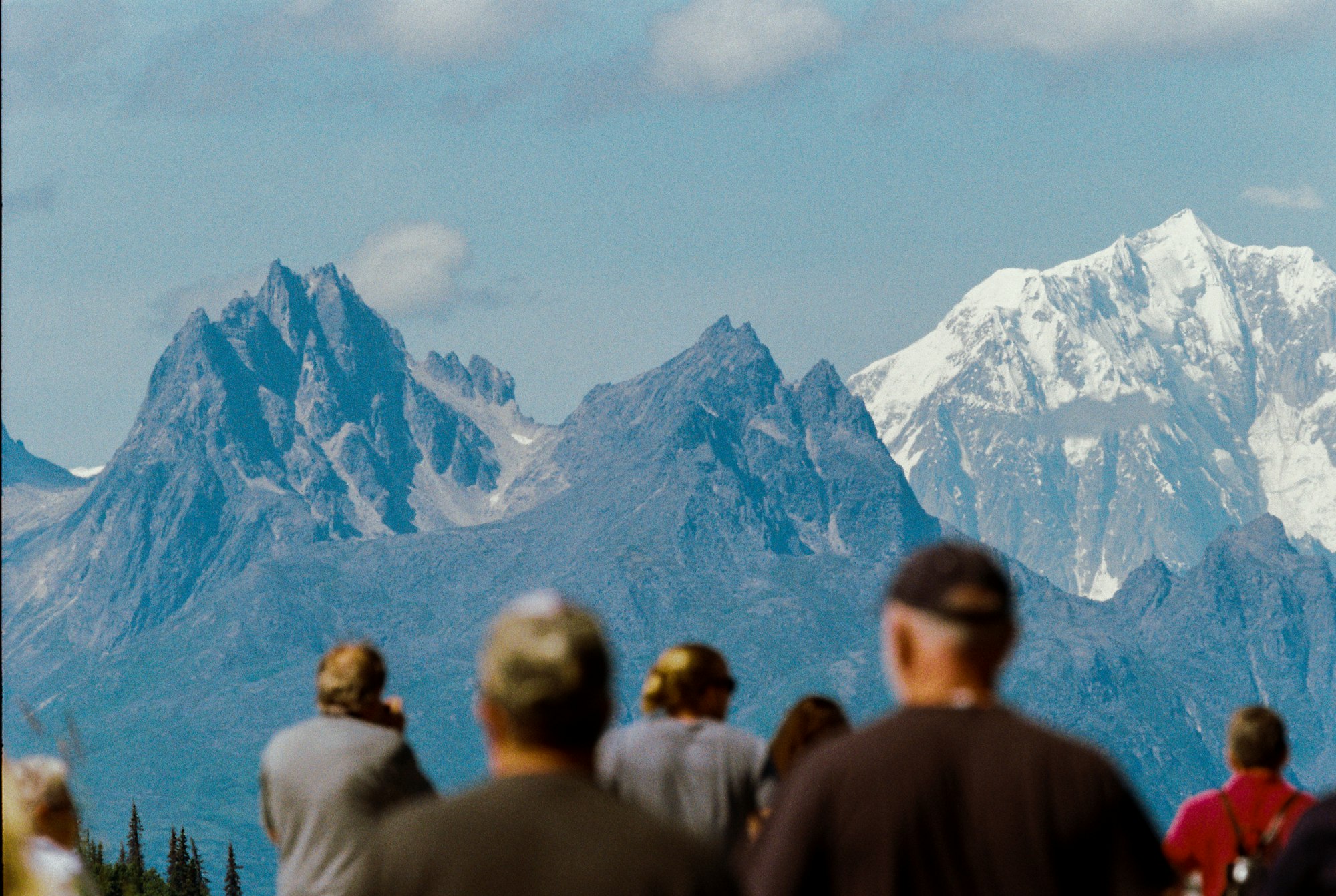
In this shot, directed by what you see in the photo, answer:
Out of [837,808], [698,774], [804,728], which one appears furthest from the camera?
[804,728]

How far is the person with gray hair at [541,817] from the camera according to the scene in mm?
6508

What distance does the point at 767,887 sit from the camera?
25.9 ft

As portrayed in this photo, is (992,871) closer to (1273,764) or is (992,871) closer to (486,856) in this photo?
(486,856)

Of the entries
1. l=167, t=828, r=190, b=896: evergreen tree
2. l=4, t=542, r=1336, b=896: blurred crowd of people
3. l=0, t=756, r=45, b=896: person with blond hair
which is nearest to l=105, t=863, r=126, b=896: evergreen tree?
l=167, t=828, r=190, b=896: evergreen tree

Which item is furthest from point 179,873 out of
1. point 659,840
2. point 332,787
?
point 659,840

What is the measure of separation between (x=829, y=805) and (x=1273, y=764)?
7.15 metres

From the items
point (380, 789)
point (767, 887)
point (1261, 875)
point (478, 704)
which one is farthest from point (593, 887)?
point (1261, 875)

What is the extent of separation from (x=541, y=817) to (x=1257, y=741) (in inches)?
338

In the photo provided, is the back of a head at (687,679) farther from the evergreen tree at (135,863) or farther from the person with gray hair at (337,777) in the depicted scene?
the evergreen tree at (135,863)

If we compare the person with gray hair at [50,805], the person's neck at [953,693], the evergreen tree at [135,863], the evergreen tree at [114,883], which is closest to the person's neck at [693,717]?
the person with gray hair at [50,805]

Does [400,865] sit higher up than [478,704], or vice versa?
[478,704]

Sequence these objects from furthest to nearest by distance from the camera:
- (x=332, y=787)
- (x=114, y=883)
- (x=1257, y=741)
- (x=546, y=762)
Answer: (x=114, y=883) < (x=1257, y=741) < (x=332, y=787) < (x=546, y=762)

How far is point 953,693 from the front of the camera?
27.0 ft

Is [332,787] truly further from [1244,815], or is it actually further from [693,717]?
[1244,815]
